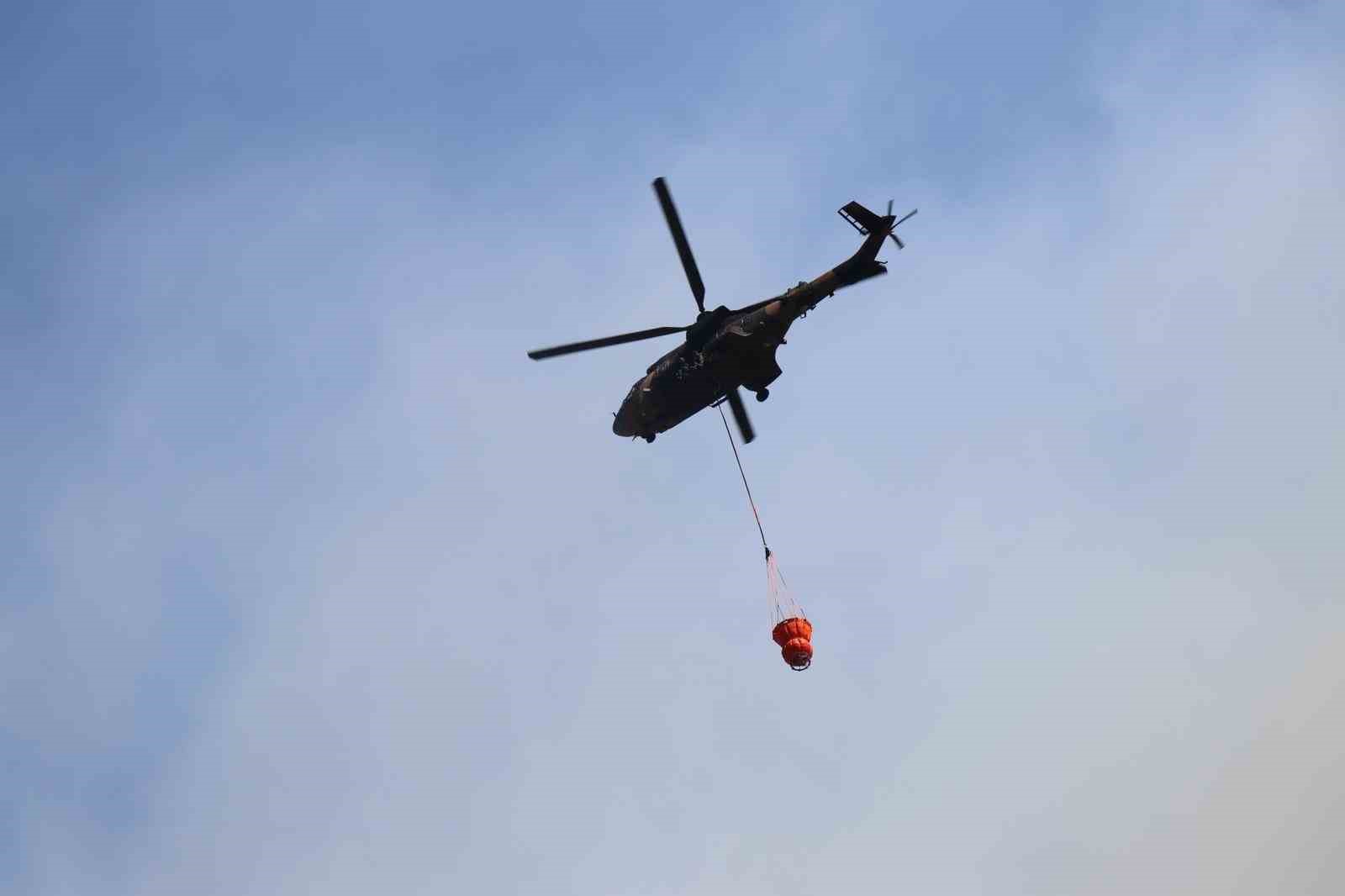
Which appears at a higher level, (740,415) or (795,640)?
(740,415)

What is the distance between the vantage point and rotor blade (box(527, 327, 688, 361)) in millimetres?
31984

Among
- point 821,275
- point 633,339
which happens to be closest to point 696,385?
point 633,339

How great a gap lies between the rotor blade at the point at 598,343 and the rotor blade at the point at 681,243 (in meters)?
1.47

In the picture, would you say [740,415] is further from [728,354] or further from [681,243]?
[681,243]

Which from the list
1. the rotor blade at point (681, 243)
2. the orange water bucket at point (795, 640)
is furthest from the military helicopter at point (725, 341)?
the orange water bucket at point (795, 640)

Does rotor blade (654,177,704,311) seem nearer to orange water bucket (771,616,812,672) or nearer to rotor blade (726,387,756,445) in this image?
rotor blade (726,387,756,445)

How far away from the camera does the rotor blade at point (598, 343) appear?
1259 inches

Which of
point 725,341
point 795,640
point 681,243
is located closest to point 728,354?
point 725,341

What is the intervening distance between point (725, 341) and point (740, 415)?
2951 mm

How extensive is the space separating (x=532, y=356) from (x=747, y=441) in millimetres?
7517

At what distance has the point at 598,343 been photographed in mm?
32031

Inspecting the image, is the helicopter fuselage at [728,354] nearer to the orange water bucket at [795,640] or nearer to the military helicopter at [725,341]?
the military helicopter at [725,341]

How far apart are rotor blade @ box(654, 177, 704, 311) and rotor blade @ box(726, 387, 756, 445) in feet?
9.62

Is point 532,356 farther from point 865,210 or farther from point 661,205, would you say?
point 865,210
